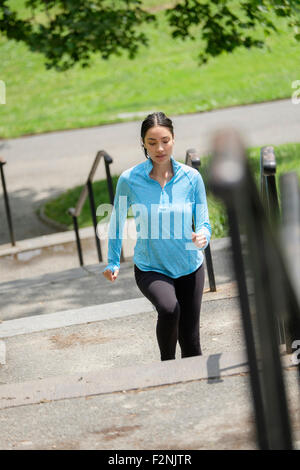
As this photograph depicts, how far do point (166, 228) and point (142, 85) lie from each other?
22.1m

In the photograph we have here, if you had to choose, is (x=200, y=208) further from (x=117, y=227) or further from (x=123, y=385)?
(x=123, y=385)

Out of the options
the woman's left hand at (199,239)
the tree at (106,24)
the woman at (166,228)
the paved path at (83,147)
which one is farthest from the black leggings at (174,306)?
the paved path at (83,147)

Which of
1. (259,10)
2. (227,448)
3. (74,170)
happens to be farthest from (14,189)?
(227,448)

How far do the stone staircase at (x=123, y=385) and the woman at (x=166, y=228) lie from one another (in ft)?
1.22

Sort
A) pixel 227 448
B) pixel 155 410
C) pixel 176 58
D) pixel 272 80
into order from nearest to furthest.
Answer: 1. pixel 227 448
2. pixel 155 410
3. pixel 272 80
4. pixel 176 58

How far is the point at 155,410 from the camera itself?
344 cm

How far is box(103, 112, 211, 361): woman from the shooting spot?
414 cm

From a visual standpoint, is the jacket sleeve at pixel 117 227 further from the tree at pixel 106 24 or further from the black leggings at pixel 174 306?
the tree at pixel 106 24

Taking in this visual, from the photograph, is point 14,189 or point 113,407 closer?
point 113,407

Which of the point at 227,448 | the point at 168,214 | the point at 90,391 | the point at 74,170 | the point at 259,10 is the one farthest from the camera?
the point at 74,170

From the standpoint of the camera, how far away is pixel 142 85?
84.3ft

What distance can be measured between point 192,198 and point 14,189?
11140mm

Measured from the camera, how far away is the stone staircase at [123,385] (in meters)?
3.21

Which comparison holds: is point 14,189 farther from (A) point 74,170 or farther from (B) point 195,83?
(B) point 195,83
